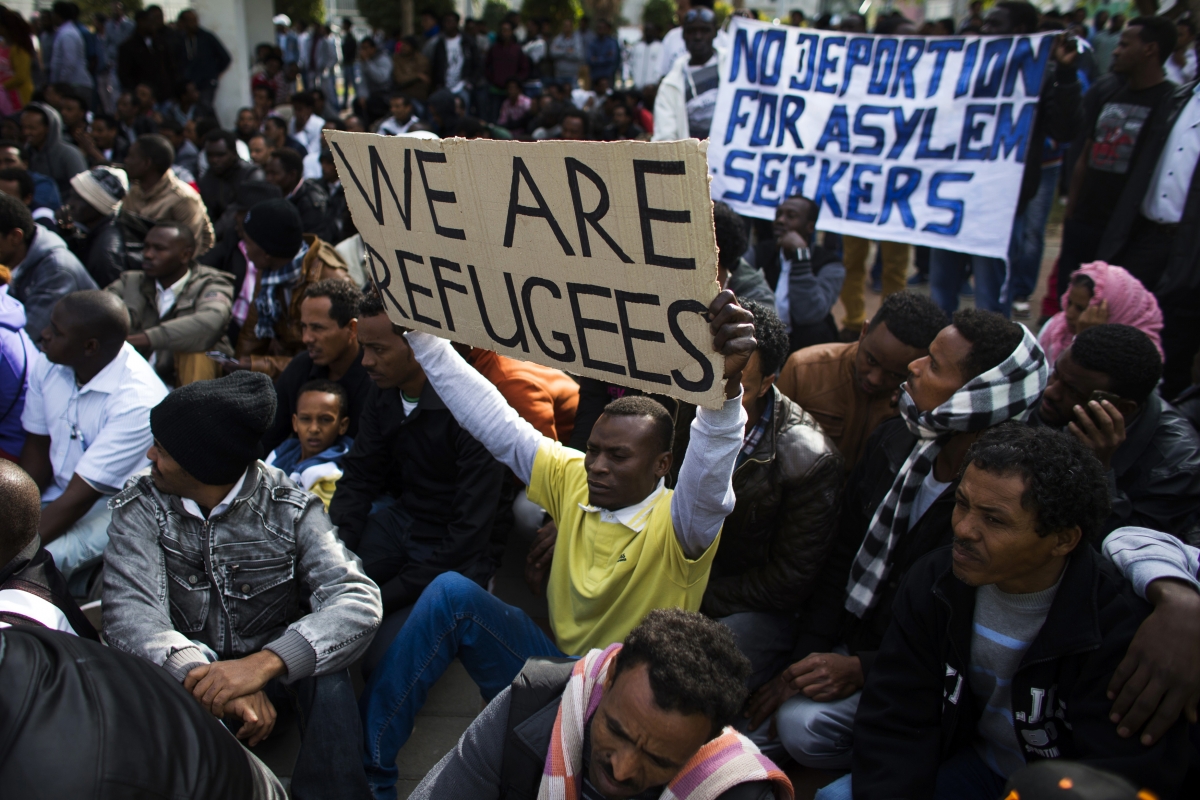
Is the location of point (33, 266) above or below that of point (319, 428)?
above

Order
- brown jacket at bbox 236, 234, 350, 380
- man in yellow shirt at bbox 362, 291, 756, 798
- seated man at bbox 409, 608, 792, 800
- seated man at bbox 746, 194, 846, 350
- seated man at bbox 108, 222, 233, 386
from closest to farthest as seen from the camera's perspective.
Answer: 1. seated man at bbox 409, 608, 792, 800
2. man in yellow shirt at bbox 362, 291, 756, 798
3. seated man at bbox 746, 194, 846, 350
4. seated man at bbox 108, 222, 233, 386
5. brown jacket at bbox 236, 234, 350, 380

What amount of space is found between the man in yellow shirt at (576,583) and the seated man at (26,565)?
0.92 m

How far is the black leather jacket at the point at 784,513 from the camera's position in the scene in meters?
2.96

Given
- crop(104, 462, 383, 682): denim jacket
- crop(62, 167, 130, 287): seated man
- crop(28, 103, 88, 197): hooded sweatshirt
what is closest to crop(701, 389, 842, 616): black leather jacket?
crop(104, 462, 383, 682): denim jacket

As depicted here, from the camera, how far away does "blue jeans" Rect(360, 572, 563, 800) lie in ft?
8.77

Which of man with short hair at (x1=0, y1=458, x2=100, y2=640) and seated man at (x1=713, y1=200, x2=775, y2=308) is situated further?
seated man at (x1=713, y1=200, x2=775, y2=308)

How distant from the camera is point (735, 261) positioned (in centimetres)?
436

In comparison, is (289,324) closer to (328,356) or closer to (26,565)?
(328,356)

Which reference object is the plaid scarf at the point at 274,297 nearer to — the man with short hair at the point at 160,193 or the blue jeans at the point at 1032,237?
the man with short hair at the point at 160,193

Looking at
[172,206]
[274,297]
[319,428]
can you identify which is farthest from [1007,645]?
[172,206]

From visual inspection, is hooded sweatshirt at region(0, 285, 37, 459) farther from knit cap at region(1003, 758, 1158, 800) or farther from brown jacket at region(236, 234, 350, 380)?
knit cap at region(1003, 758, 1158, 800)

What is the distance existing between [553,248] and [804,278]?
111 inches

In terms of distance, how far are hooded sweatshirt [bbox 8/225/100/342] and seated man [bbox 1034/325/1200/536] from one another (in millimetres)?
5162

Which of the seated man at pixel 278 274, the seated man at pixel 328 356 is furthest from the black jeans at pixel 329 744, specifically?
the seated man at pixel 278 274
